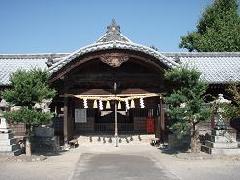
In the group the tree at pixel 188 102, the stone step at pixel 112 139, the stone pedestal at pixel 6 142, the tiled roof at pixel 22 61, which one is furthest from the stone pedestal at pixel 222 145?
the tiled roof at pixel 22 61

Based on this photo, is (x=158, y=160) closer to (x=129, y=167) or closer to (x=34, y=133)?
(x=129, y=167)

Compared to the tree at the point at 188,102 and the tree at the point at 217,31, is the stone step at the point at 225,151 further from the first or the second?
the tree at the point at 217,31

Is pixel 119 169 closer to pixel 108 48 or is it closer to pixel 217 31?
pixel 108 48

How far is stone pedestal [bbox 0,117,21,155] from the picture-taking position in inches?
632

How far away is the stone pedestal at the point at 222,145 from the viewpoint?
16203 millimetres

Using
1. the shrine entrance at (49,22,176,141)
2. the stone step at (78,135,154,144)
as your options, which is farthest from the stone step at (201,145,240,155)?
the stone step at (78,135,154,144)

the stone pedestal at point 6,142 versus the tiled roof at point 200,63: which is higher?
the tiled roof at point 200,63

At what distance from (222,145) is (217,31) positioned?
2149cm

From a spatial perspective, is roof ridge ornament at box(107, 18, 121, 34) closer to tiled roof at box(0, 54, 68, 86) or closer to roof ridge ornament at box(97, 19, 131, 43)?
roof ridge ornament at box(97, 19, 131, 43)

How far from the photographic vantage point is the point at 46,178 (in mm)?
11703

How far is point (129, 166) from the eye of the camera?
1386cm

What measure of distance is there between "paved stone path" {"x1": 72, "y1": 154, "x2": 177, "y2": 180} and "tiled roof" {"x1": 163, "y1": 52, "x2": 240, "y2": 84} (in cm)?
732

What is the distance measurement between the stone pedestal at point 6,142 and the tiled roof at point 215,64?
30.7 ft

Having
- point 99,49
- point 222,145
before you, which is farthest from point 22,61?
point 222,145
